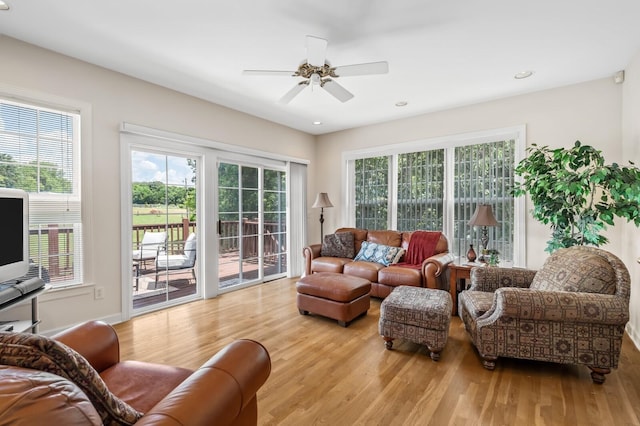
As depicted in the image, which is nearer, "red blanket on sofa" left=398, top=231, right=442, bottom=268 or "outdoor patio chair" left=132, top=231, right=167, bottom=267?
"outdoor patio chair" left=132, top=231, right=167, bottom=267

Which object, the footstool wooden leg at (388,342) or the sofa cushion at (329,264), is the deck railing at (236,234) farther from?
the footstool wooden leg at (388,342)

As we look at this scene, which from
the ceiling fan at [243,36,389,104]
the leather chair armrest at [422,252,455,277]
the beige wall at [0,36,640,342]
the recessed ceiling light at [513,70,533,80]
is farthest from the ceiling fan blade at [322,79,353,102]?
the leather chair armrest at [422,252,455,277]

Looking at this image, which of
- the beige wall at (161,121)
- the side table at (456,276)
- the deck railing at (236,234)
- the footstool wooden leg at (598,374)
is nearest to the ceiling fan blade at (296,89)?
the beige wall at (161,121)

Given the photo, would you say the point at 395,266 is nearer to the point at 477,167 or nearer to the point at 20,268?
the point at 477,167

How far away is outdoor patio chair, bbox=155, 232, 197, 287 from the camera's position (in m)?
3.68

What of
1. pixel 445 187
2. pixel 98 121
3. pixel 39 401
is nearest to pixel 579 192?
pixel 445 187

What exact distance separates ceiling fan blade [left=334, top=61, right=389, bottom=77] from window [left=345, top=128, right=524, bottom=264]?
2335mm

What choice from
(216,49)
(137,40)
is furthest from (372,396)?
(137,40)

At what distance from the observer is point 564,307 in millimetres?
2023

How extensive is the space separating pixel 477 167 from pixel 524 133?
67 centimetres

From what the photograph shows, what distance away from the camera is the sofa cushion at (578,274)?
2.11 meters

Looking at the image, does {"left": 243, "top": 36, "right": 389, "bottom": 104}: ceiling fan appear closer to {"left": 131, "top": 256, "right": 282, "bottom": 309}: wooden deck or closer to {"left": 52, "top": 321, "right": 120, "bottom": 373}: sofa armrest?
{"left": 52, "top": 321, "right": 120, "bottom": 373}: sofa armrest

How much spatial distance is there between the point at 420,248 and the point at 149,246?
3485mm

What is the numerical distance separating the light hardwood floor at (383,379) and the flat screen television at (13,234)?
1.02 metres
